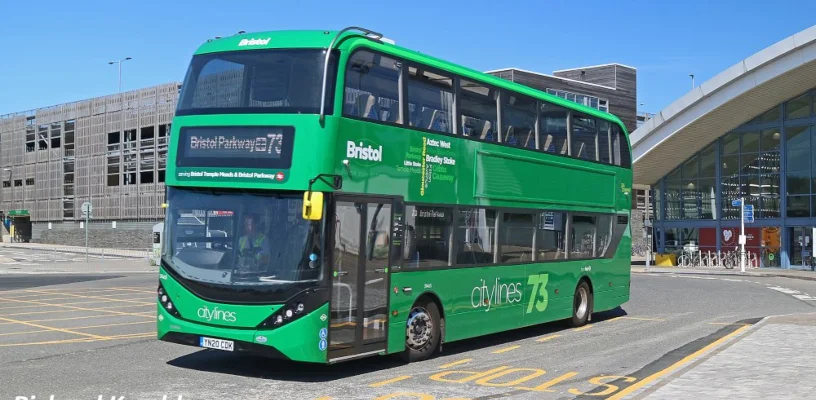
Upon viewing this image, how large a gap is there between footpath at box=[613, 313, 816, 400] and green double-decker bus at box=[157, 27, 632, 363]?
3.20 metres

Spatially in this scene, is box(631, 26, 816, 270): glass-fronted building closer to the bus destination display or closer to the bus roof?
the bus roof

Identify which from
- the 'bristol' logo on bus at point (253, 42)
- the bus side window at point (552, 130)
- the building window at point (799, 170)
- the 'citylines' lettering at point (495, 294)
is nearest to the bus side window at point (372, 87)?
the 'bristol' logo on bus at point (253, 42)

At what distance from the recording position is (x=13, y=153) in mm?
85000

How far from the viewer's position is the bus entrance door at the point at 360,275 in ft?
33.8

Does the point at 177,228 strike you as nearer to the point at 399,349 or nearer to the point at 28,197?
the point at 399,349

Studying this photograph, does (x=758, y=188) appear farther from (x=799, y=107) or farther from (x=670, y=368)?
(x=670, y=368)

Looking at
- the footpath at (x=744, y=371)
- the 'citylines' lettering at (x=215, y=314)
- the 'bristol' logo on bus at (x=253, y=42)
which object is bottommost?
the footpath at (x=744, y=371)

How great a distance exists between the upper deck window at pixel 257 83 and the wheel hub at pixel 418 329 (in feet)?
10.5

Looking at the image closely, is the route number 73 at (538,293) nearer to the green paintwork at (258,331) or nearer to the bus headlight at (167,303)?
the green paintwork at (258,331)

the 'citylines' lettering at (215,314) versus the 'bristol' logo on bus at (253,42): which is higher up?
the 'bristol' logo on bus at (253,42)

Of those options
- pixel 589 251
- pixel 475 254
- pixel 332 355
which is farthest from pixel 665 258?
pixel 332 355

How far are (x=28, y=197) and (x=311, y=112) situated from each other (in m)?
80.5

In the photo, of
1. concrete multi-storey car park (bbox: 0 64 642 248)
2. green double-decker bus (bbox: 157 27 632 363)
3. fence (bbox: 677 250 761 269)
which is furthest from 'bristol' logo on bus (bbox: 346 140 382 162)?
concrete multi-storey car park (bbox: 0 64 642 248)

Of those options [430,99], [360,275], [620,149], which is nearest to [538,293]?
[430,99]
